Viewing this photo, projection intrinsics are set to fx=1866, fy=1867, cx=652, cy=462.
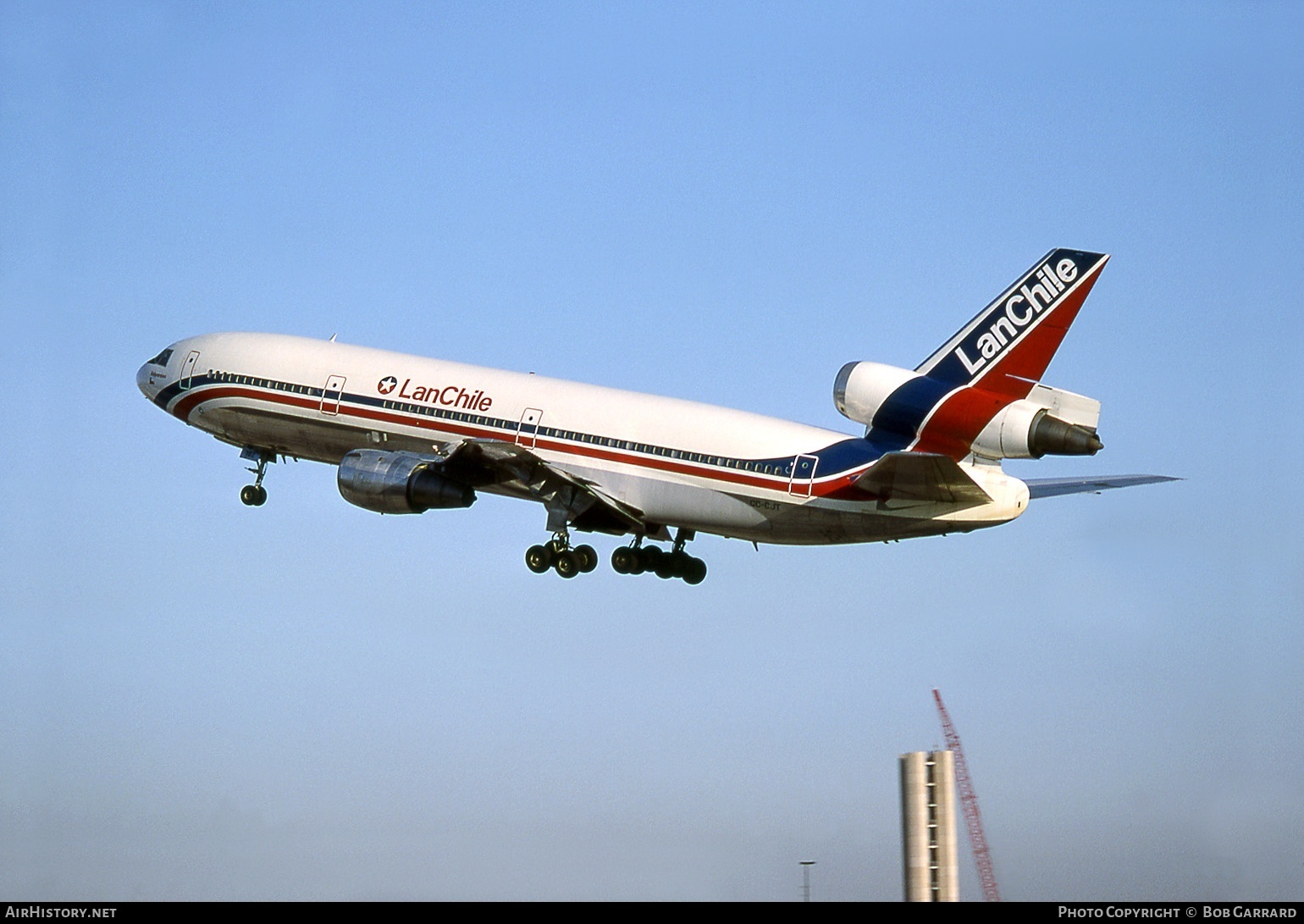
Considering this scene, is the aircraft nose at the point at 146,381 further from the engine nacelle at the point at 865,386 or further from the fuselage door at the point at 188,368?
the engine nacelle at the point at 865,386

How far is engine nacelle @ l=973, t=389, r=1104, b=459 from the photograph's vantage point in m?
45.7

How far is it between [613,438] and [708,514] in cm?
365

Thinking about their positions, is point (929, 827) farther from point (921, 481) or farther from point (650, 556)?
point (921, 481)

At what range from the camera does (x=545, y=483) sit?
53781 mm

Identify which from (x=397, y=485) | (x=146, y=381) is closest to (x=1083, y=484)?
(x=397, y=485)

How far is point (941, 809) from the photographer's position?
59.3 m

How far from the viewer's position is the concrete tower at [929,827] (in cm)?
5844

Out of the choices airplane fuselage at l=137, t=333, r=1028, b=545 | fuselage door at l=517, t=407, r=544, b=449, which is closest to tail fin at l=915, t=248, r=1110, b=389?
airplane fuselage at l=137, t=333, r=1028, b=545

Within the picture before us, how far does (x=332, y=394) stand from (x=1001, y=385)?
21.0 m

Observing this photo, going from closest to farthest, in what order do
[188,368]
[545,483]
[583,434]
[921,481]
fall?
[921,481] < [583,434] < [545,483] < [188,368]

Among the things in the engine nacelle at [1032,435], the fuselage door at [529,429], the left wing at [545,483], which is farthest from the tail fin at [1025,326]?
the fuselage door at [529,429]

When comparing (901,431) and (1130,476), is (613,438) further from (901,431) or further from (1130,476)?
(1130,476)

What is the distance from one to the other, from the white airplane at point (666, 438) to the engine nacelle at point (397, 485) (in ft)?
0.18
